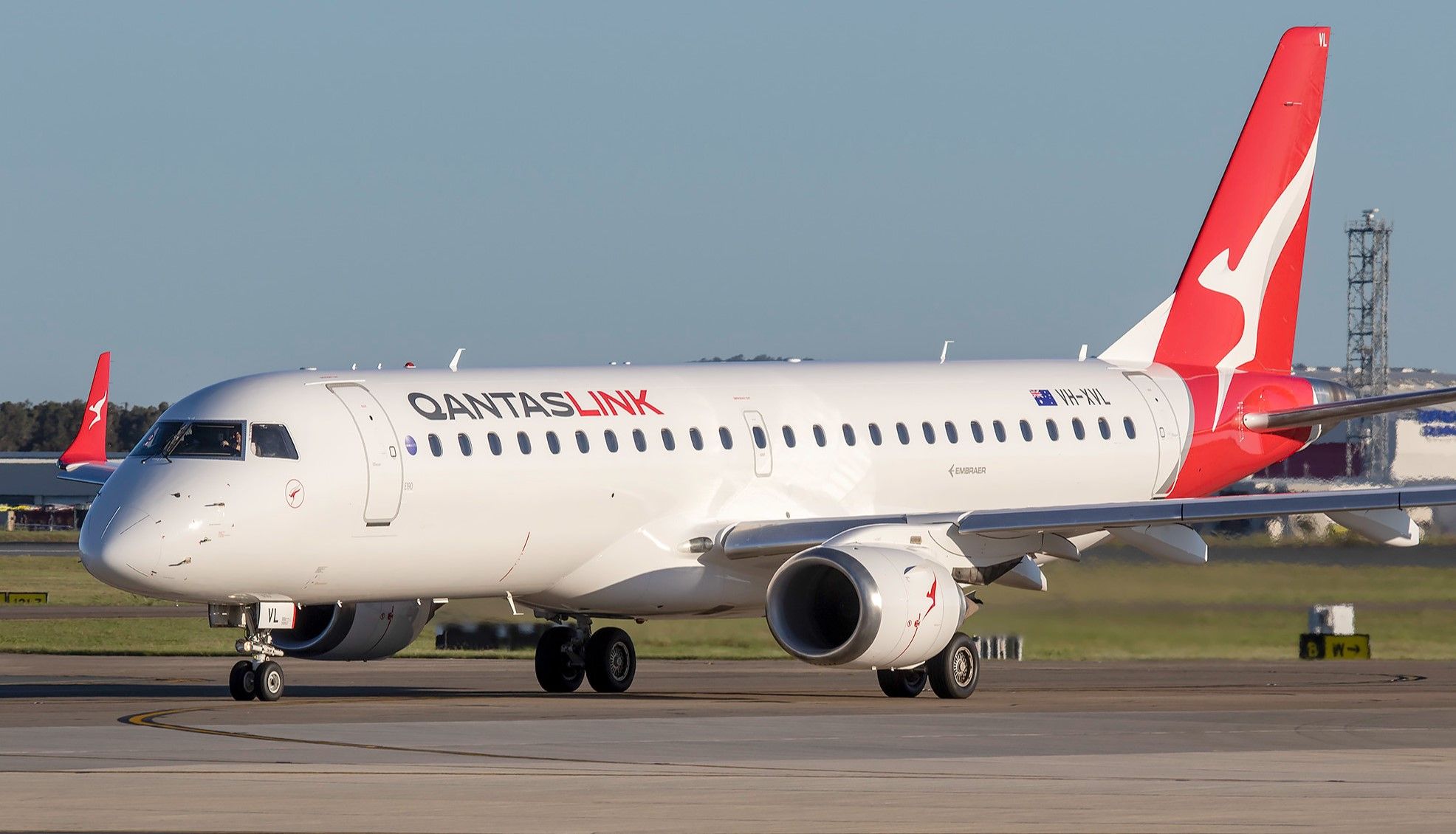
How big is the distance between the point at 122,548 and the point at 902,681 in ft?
32.3

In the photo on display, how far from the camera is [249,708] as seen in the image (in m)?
25.9

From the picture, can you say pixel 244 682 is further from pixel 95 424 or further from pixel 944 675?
pixel 95 424

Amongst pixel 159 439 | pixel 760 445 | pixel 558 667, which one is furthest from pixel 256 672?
pixel 760 445

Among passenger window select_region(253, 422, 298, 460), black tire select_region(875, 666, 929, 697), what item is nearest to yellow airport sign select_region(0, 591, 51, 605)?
passenger window select_region(253, 422, 298, 460)

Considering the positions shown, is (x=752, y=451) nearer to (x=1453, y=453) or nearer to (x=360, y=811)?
(x=360, y=811)

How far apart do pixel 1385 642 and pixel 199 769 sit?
2562 centimetres

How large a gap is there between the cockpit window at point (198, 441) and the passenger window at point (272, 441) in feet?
0.59

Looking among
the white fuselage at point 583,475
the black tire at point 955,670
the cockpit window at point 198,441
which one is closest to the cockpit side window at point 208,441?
the cockpit window at point 198,441

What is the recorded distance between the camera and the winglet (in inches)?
1969

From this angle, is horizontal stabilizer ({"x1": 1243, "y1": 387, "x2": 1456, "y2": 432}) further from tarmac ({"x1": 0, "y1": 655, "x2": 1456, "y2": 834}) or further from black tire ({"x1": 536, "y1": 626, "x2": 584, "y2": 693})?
black tire ({"x1": 536, "y1": 626, "x2": 584, "y2": 693})

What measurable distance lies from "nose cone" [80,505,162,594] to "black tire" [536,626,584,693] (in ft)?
22.9

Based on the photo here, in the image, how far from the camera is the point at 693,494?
29.9m

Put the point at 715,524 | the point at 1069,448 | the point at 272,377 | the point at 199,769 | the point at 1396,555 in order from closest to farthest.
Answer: the point at 199,769 < the point at 272,377 < the point at 715,524 < the point at 1069,448 < the point at 1396,555

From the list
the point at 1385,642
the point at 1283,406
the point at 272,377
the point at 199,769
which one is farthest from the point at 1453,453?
the point at 199,769
